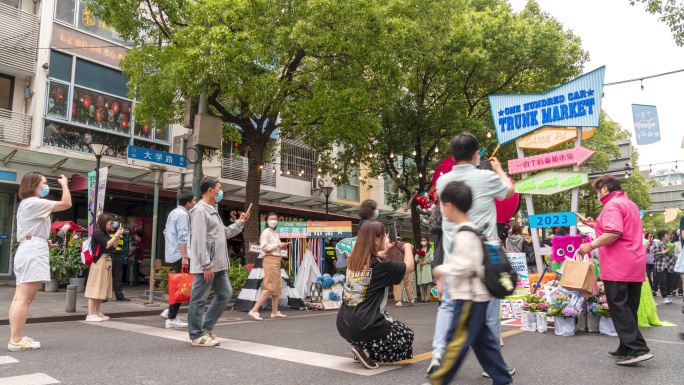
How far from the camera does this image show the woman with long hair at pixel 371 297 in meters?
4.70

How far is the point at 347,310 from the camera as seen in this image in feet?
15.7

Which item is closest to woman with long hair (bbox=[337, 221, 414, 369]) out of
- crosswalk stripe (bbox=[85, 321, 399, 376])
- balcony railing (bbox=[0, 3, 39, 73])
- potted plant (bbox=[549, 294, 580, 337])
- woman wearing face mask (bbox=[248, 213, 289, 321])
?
crosswalk stripe (bbox=[85, 321, 399, 376])

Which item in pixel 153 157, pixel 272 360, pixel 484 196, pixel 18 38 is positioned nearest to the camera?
pixel 484 196

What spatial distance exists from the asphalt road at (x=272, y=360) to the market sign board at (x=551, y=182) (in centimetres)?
344

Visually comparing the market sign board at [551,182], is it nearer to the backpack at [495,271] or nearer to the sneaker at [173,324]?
the sneaker at [173,324]

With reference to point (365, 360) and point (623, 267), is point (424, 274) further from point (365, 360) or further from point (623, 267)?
point (365, 360)

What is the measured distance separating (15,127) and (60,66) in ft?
8.36

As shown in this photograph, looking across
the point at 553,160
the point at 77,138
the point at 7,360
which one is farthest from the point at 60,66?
the point at 553,160

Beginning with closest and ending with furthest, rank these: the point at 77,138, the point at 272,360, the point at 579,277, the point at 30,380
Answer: the point at 30,380
the point at 272,360
the point at 579,277
the point at 77,138

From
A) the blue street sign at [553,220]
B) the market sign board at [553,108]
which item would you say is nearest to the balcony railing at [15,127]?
the market sign board at [553,108]

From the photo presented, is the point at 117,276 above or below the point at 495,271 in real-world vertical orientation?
below

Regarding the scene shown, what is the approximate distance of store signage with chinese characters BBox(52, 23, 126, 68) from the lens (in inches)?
656

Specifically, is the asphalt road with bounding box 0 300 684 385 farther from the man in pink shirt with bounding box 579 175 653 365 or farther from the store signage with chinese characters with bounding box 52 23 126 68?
the store signage with chinese characters with bounding box 52 23 126 68

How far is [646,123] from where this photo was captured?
16.0 meters
